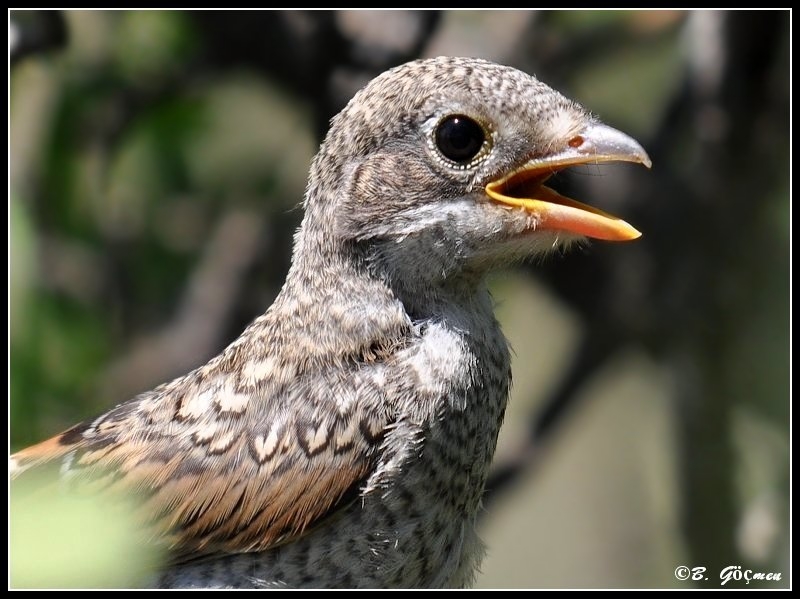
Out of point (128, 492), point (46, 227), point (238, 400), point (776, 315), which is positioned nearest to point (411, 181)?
point (238, 400)

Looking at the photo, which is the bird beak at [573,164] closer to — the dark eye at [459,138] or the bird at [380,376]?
the bird at [380,376]

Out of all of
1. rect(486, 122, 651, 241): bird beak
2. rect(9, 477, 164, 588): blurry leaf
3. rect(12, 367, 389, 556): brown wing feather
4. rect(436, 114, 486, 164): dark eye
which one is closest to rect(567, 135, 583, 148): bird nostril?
rect(486, 122, 651, 241): bird beak

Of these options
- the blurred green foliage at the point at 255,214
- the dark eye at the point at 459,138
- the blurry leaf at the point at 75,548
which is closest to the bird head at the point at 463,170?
the dark eye at the point at 459,138

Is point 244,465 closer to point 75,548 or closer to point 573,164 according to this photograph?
point 573,164

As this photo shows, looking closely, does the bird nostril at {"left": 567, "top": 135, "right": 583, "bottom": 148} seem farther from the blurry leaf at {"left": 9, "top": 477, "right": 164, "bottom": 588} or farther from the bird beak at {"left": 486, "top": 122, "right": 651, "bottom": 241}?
the blurry leaf at {"left": 9, "top": 477, "right": 164, "bottom": 588}

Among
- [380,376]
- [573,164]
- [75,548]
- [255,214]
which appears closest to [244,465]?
[380,376]

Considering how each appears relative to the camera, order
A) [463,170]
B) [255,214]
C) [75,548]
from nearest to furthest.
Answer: [75,548] < [463,170] < [255,214]

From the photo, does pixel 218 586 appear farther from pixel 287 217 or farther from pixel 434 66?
pixel 287 217

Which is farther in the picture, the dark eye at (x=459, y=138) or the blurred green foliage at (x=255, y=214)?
the blurred green foliage at (x=255, y=214)
